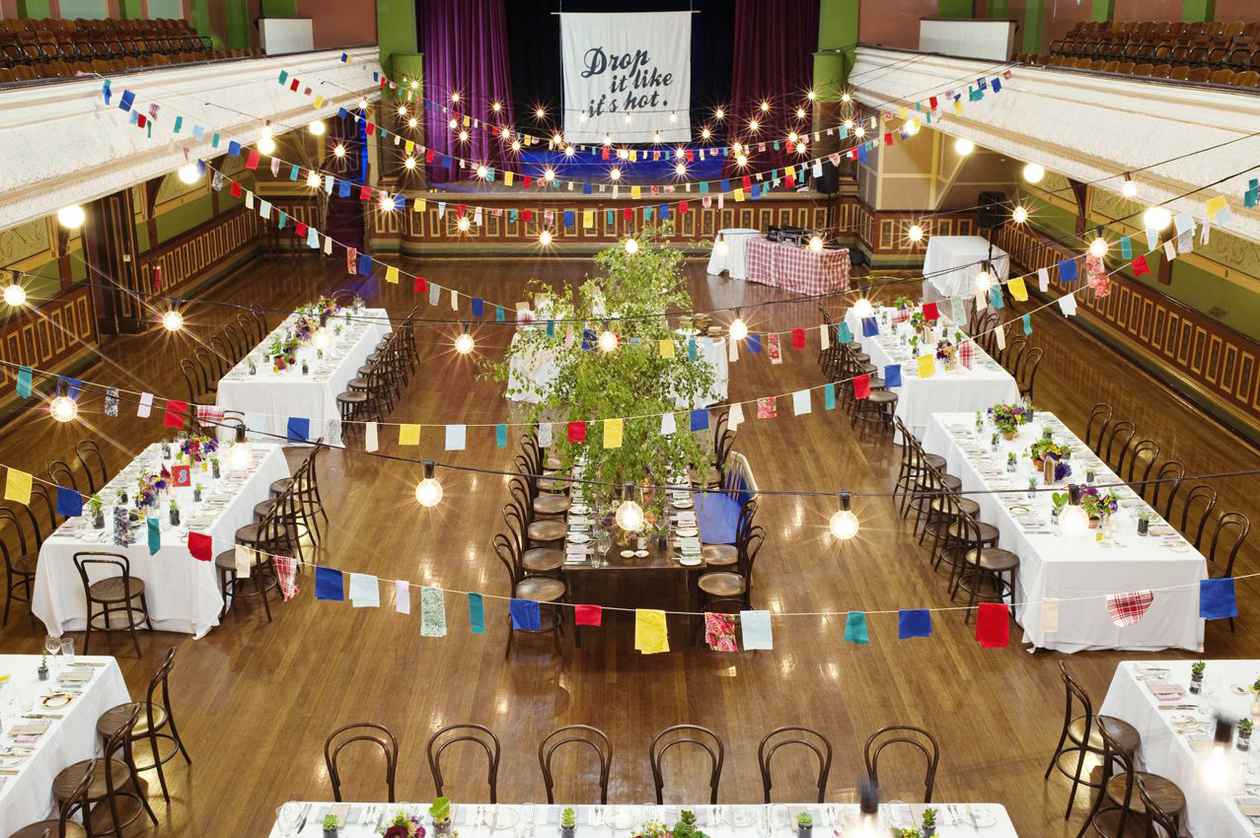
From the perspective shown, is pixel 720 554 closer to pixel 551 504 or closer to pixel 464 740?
pixel 551 504

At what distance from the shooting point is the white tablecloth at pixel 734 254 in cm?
2016

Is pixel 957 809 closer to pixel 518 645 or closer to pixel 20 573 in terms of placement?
pixel 518 645

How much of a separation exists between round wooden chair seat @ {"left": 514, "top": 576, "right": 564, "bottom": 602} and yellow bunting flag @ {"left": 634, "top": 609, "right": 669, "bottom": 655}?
251 cm

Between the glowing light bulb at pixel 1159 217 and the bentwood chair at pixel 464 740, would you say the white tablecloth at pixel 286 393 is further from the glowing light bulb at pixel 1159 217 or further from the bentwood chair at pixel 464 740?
the glowing light bulb at pixel 1159 217

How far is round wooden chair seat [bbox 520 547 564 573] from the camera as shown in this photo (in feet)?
30.0

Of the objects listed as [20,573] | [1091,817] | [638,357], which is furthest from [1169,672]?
[20,573]

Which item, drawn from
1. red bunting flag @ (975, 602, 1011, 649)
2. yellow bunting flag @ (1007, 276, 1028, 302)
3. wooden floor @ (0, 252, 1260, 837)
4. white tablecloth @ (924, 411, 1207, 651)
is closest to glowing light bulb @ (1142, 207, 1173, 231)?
yellow bunting flag @ (1007, 276, 1028, 302)

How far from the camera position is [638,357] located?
8.72 m

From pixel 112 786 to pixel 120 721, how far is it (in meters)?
0.58

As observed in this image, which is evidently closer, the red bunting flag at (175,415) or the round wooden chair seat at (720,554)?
the red bunting flag at (175,415)

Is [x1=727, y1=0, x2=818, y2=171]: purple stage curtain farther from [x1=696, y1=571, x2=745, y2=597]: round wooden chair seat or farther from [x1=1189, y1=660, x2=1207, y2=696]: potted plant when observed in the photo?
[x1=1189, y1=660, x2=1207, y2=696]: potted plant

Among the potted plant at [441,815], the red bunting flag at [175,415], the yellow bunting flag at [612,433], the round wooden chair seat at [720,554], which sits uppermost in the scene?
the red bunting flag at [175,415]

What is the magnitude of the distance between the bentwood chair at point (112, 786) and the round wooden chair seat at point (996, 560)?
583 centimetres

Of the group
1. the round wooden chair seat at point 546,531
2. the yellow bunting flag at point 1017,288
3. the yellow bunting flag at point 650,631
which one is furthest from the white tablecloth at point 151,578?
the yellow bunting flag at point 1017,288
